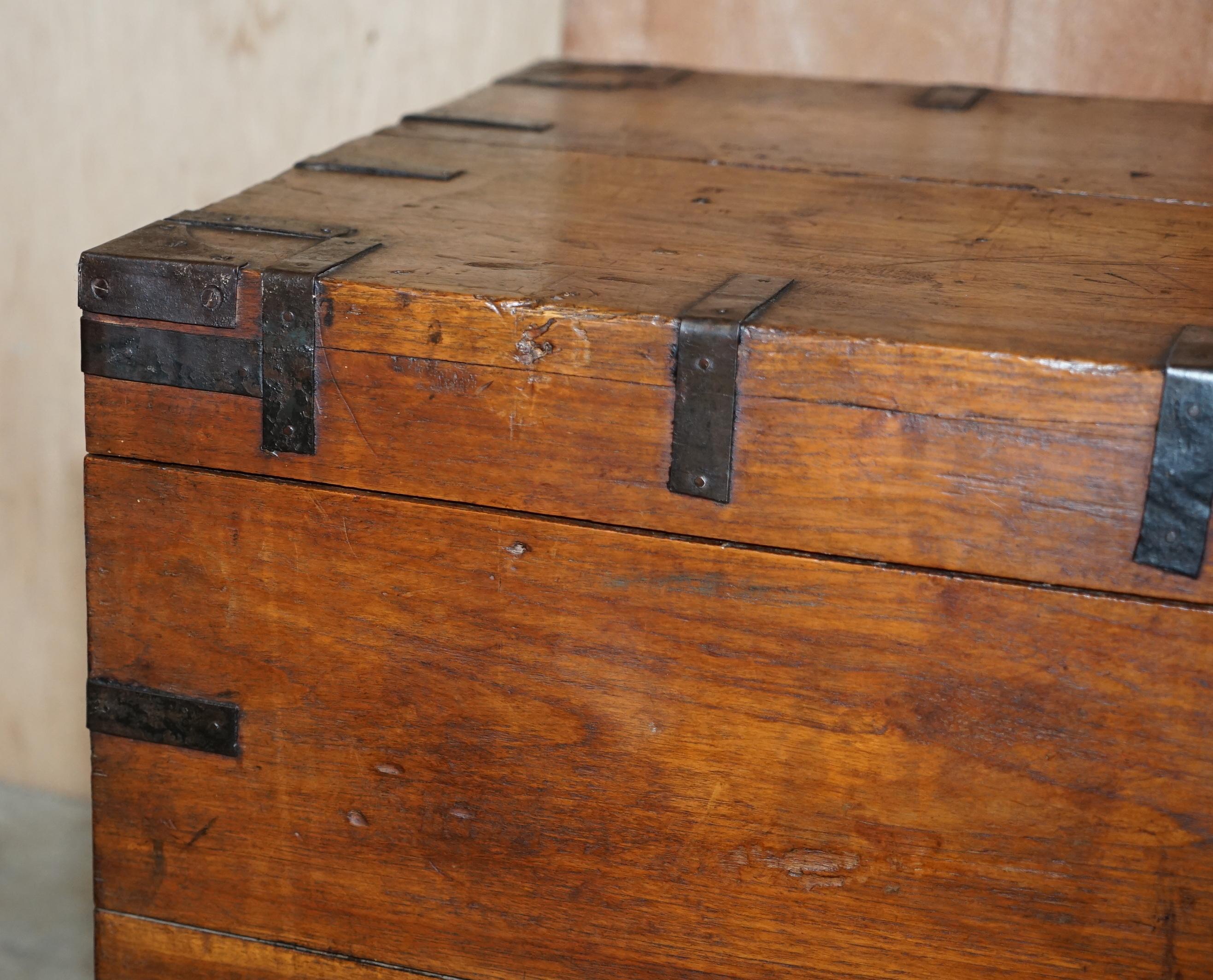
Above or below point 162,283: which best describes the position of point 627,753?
below

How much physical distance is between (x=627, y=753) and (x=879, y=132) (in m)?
0.79

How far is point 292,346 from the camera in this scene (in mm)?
968

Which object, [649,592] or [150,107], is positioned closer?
[649,592]

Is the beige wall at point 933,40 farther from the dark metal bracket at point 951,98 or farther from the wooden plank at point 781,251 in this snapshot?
the wooden plank at point 781,251

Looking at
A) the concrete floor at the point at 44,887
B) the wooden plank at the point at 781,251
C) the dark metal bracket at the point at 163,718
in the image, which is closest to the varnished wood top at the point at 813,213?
the wooden plank at the point at 781,251

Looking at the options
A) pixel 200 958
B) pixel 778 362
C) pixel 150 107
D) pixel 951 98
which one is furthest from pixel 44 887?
pixel 951 98

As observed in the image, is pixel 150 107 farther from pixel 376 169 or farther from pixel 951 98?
pixel 951 98

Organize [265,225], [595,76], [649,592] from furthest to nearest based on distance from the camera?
[595,76] < [265,225] < [649,592]

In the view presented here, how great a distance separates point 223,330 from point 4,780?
1.33 m

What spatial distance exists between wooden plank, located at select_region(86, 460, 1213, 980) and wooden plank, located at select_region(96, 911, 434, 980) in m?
0.01

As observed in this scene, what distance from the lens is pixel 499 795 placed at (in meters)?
1.02

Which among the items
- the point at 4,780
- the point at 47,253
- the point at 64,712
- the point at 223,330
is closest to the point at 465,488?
the point at 223,330

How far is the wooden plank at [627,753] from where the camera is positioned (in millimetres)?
898

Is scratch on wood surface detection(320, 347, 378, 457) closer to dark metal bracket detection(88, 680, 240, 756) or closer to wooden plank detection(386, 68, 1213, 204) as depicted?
dark metal bracket detection(88, 680, 240, 756)
